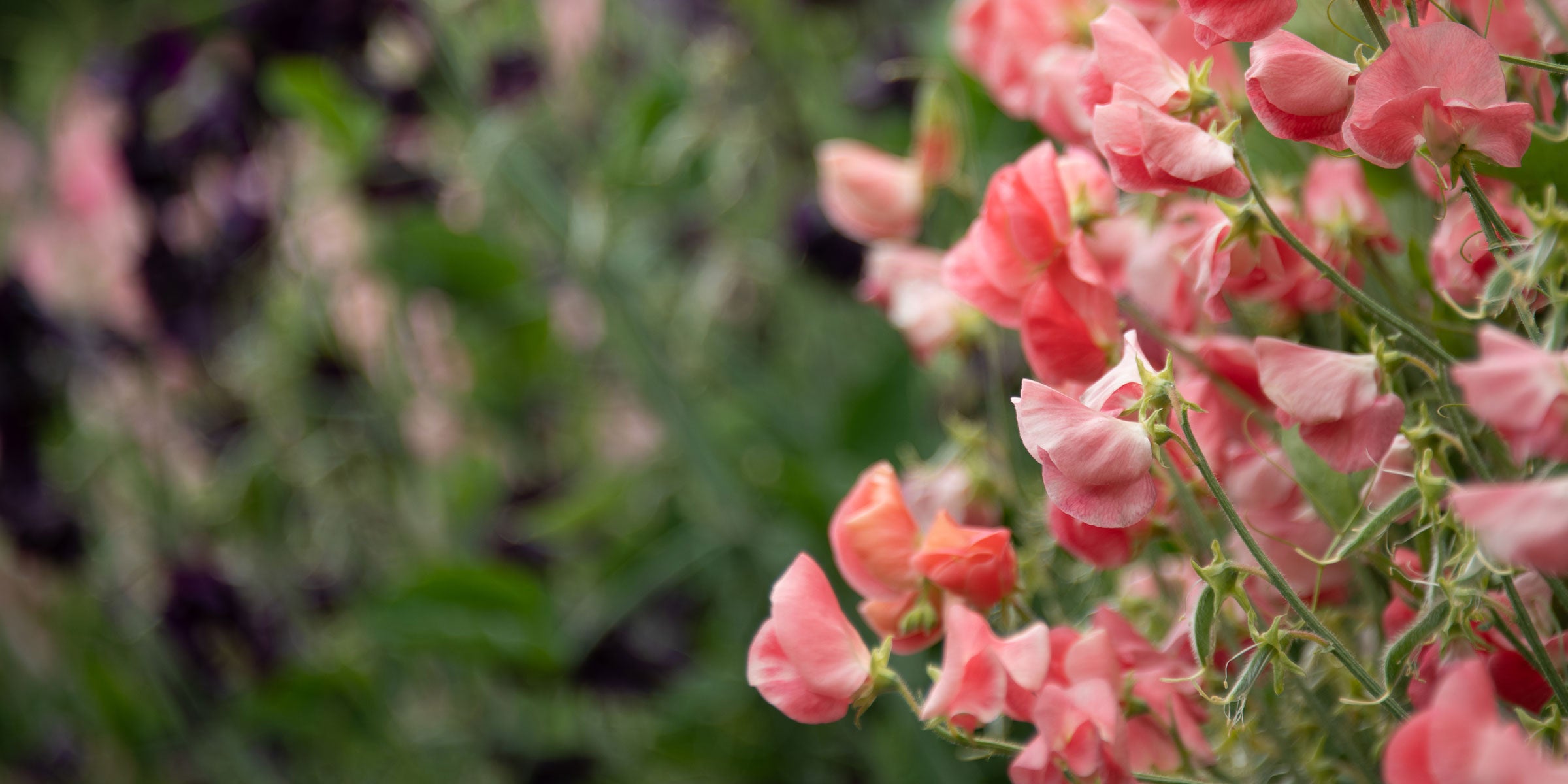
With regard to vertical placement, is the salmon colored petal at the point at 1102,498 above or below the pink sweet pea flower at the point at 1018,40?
below

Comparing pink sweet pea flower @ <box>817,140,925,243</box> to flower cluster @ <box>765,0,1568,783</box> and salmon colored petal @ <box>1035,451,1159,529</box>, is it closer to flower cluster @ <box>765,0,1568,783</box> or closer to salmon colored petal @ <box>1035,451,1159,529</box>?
flower cluster @ <box>765,0,1568,783</box>

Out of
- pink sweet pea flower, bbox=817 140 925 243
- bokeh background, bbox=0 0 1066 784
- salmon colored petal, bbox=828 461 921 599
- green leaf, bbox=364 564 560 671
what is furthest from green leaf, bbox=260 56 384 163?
salmon colored petal, bbox=828 461 921 599

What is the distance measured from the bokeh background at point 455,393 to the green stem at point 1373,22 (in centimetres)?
33

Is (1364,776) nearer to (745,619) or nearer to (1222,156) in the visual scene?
(1222,156)

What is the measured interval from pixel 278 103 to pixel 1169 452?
2.43 ft

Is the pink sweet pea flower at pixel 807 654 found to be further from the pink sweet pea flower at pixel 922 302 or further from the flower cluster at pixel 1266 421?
the pink sweet pea flower at pixel 922 302

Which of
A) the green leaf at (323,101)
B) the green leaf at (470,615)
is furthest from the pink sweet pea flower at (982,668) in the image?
the green leaf at (323,101)

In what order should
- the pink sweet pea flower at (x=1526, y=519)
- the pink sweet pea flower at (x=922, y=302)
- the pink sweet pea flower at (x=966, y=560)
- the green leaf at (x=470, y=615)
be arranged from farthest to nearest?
the green leaf at (x=470, y=615) < the pink sweet pea flower at (x=922, y=302) < the pink sweet pea flower at (x=966, y=560) < the pink sweet pea flower at (x=1526, y=519)

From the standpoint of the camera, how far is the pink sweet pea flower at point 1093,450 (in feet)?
0.66

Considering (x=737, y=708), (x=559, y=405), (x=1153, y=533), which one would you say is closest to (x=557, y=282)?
(x=559, y=405)

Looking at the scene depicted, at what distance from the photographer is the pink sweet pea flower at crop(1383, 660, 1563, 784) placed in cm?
14

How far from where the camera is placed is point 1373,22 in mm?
206

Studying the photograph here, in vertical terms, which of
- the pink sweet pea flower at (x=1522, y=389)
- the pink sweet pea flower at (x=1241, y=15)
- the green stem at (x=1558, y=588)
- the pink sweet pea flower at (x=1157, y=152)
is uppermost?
the pink sweet pea flower at (x=1241, y=15)

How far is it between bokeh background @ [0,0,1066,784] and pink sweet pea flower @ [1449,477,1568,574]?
385mm
